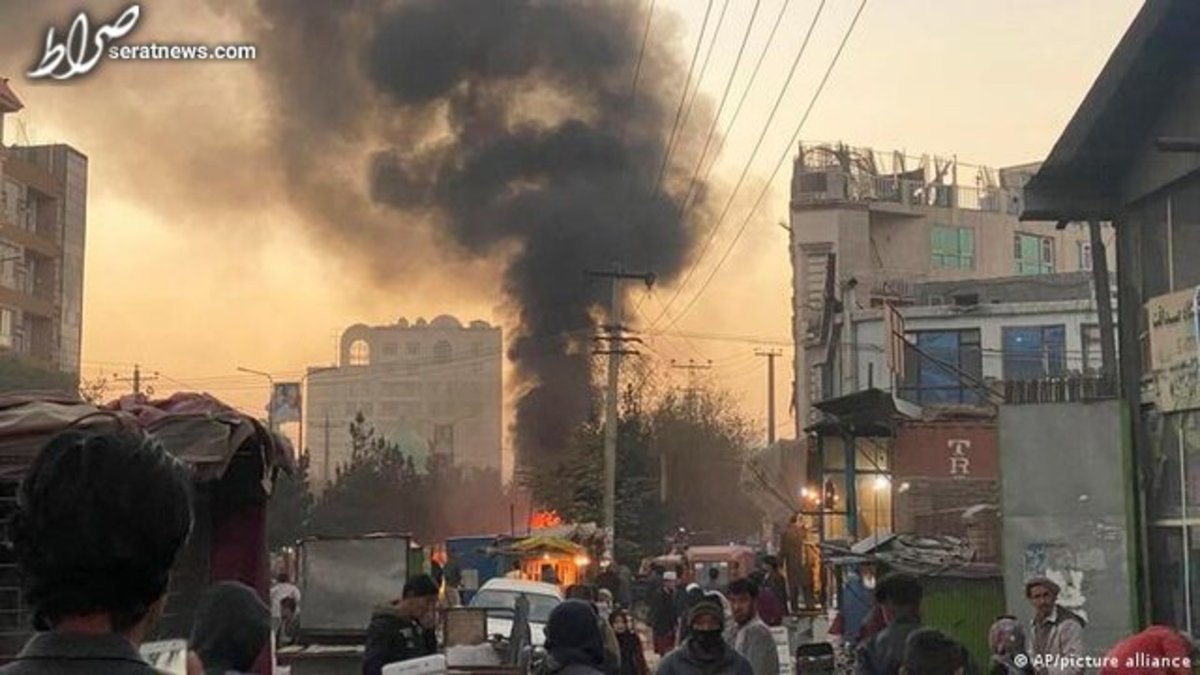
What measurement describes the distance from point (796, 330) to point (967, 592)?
4339 centimetres

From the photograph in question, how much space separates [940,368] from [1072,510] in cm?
2698

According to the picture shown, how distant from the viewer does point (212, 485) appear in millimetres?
7449

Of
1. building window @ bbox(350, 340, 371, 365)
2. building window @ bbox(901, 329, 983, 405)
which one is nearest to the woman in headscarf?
building window @ bbox(901, 329, 983, 405)

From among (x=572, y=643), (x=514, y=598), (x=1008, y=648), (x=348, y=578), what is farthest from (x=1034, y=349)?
(x=572, y=643)

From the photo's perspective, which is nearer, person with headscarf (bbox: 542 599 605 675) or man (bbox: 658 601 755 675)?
person with headscarf (bbox: 542 599 605 675)

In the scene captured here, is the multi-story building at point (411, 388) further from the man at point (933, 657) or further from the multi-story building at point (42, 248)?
the man at point (933, 657)

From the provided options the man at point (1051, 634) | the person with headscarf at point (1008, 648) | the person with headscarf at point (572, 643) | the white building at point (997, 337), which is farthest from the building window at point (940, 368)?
the person with headscarf at point (572, 643)

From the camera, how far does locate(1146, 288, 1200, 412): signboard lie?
8727mm

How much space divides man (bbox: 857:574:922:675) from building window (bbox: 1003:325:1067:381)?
3331 cm

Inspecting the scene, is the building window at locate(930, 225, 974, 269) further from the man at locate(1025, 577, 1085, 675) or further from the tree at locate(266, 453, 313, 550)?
the man at locate(1025, 577, 1085, 675)

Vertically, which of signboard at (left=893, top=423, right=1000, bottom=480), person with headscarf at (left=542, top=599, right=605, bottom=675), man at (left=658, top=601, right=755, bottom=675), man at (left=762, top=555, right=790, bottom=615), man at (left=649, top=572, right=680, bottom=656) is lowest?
man at (left=649, top=572, right=680, bottom=656)

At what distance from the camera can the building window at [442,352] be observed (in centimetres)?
10544

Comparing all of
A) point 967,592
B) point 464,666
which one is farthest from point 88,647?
point 967,592

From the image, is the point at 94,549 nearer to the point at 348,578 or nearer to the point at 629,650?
the point at 629,650
